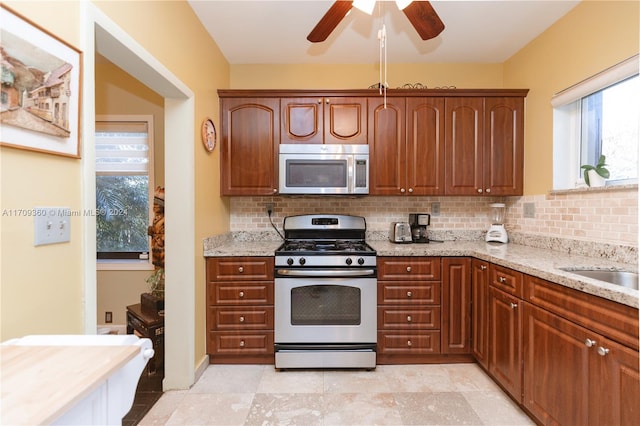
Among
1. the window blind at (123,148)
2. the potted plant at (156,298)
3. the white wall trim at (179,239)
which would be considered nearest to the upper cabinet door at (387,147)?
the white wall trim at (179,239)

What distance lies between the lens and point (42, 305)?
0.97 metres

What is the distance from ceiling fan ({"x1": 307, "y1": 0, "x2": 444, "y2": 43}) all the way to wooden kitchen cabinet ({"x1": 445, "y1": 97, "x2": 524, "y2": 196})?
1002mm

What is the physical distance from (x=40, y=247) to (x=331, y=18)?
1.70 metres

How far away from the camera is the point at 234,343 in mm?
2307

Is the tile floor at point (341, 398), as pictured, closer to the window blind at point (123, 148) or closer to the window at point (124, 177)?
the window at point (124, 177)

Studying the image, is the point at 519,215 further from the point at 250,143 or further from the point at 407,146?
the point at 250,143

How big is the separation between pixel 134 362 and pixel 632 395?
→ 1.72 metres

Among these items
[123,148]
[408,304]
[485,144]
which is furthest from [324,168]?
[123,148]

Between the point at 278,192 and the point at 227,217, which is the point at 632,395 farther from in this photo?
the point at 227,217

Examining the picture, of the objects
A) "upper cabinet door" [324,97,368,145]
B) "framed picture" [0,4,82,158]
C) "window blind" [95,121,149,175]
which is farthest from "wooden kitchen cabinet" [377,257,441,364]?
"window blind" [95,121,149,175]

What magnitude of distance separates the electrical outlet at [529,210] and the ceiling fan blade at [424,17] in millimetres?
1680

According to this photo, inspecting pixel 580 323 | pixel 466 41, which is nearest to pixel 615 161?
pixel 580 323

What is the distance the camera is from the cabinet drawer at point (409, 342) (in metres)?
2.29

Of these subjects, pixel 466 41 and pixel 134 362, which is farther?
pixel 466 41
